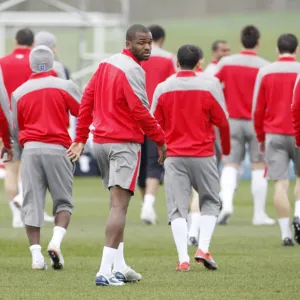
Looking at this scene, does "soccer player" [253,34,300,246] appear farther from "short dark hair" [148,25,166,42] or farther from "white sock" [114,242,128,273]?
"white sock" [114,242,128,273]

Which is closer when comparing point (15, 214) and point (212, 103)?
point (212, 103)

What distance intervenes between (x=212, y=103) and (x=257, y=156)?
5118mm

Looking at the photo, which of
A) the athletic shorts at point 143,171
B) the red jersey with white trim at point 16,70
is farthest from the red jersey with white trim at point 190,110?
the athletic shorts at point 143,171

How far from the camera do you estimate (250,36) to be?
16438 mm

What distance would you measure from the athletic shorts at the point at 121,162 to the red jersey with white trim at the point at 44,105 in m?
1.40

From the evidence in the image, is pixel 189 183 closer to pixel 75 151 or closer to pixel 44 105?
pixel 44 105

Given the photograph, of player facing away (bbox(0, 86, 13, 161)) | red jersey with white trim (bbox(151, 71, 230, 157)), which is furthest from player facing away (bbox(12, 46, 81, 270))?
red jersey with white trim (bbox(151, 71, 230, 157))

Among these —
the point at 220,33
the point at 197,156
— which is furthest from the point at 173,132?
the point at 220,33

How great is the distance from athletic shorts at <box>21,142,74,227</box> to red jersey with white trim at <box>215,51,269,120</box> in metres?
5.15

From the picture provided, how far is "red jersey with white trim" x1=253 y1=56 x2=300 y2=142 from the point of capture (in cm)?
1422

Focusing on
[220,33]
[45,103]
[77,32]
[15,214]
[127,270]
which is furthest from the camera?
[220,33]

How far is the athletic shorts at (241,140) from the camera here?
16781 millimetres

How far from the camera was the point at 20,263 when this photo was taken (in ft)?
39.9

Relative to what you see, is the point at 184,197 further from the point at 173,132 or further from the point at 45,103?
the point at 45,103
